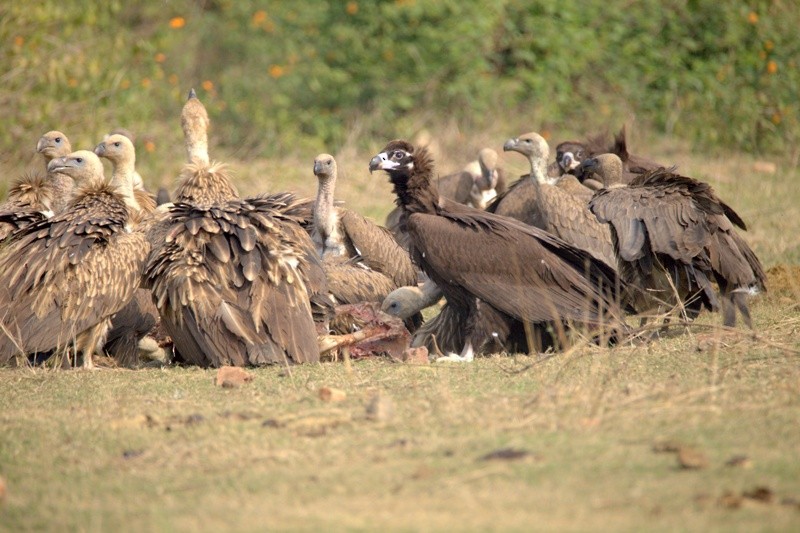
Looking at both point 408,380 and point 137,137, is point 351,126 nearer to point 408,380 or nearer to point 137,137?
point 137,137

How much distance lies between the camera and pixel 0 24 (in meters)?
12.3

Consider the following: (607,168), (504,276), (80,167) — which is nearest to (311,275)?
(504,276)

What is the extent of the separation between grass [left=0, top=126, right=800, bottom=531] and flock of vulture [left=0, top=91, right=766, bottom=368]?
14.4 inches

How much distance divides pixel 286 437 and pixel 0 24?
925cm

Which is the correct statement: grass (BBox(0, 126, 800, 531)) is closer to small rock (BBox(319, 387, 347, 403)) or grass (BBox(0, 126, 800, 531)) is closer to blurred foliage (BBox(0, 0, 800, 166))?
small rock (BBox(319, 387, 347, 403))

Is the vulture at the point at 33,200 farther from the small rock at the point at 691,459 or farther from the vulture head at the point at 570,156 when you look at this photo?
the small rock at the point at 691,459

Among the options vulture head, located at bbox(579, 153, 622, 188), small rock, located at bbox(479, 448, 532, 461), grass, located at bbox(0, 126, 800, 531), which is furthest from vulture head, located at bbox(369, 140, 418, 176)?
small rock, located at bbox(479, 448, 532, 461)

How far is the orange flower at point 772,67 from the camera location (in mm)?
15375

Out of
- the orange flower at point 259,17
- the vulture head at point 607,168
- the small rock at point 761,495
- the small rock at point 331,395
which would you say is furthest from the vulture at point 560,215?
the orange flower at point 259,17

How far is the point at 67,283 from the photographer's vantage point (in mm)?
6664

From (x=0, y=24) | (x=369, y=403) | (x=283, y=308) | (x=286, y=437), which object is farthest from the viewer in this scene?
(x=0, y=24)

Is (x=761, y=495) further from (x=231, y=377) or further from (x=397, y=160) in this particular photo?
(x=397, y=160)

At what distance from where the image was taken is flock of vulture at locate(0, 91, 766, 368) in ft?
21.6

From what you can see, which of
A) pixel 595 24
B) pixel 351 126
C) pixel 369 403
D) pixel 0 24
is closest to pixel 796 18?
pixel 595 24
